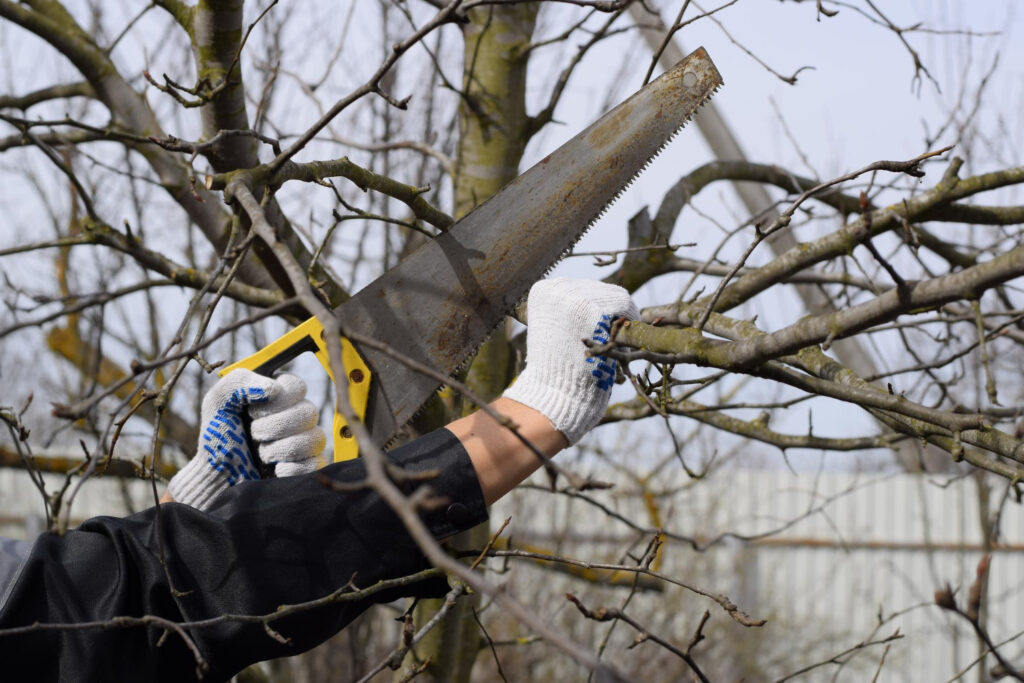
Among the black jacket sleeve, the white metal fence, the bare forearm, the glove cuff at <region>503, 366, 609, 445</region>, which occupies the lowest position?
the black jacket sleeve

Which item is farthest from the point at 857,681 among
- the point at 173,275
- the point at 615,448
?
the point at 173,275

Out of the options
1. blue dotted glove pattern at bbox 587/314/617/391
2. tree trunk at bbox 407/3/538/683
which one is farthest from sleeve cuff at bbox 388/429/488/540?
tree trunk at bbox 407/3/538/683

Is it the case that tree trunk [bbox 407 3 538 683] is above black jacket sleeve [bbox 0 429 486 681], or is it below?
above

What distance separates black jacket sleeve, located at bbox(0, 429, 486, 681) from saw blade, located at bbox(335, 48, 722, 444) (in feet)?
1.55

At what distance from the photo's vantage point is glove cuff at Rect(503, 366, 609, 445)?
1817 mm

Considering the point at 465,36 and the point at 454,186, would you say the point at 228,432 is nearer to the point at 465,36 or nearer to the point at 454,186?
the point at 454,186

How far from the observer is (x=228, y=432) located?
2156 millimetres

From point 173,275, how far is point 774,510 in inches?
428

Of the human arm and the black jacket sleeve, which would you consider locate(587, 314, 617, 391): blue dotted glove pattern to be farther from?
the black jacket sleeve

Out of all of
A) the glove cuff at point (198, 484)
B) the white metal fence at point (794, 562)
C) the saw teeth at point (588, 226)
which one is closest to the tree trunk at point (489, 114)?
the saw teeth at point (588, 226)

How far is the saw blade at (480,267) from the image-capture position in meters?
2.26

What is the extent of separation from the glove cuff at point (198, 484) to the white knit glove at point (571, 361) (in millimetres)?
750

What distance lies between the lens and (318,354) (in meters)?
2.25

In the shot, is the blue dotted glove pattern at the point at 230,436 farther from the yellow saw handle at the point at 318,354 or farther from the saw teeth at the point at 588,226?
the saw teeth at the point at 588,226
